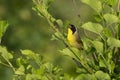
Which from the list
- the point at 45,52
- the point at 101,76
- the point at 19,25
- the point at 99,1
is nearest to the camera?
the point at 101,76

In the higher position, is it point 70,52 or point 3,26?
point 3,26

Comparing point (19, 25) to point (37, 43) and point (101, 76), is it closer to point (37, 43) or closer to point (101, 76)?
point (37, 43)

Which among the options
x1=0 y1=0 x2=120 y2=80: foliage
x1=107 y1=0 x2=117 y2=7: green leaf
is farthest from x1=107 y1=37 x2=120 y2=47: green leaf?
x1=107 y1=0 x2=117 y2=7: green leaf

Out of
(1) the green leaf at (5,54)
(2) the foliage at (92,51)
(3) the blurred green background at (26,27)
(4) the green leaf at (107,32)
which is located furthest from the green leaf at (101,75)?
(3) the blurred green background at (26,27)

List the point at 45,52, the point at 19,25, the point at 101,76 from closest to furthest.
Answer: the point at 101,76 → the point at 45,52 → the point at 19,25

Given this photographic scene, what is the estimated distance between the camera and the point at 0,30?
1.23m

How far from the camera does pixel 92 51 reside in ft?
3.72

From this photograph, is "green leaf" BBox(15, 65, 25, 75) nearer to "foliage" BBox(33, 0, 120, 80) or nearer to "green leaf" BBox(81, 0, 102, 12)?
"foliage" BBox(33, 0, 120, 80)

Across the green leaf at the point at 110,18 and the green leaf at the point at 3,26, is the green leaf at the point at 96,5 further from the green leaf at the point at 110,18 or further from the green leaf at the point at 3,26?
the green leaf at the point at 3,26

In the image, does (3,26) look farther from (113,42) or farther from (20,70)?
(113,42)

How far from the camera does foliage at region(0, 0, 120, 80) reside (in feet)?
3.61

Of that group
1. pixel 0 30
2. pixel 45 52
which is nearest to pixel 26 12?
pixel 45 52

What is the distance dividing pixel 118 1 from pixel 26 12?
4197 millimetres

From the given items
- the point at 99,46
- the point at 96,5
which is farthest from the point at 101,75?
the point at 96,5
